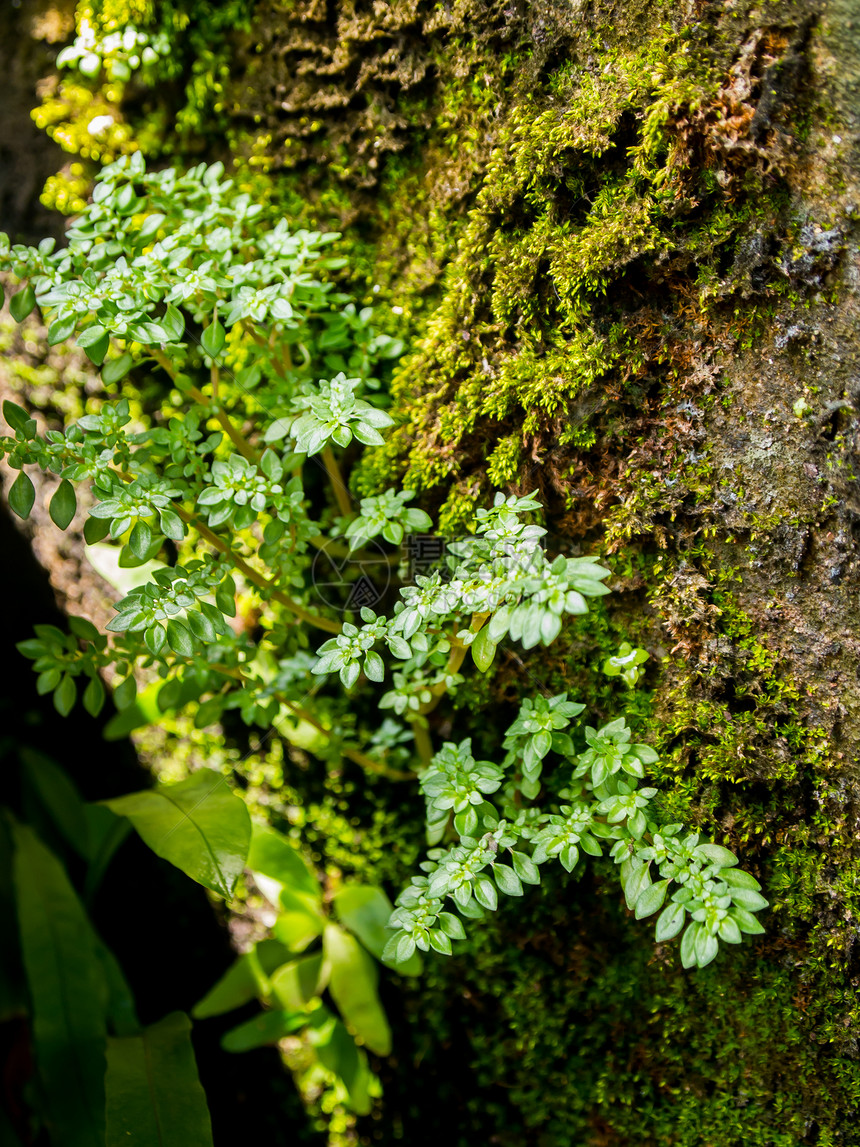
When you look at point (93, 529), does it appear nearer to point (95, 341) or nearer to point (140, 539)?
point (140, 539)

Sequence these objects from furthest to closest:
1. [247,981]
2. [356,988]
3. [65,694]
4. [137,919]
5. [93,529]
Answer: [137,919] < [247,981] < [356,988] < [65,694] < [93,529]

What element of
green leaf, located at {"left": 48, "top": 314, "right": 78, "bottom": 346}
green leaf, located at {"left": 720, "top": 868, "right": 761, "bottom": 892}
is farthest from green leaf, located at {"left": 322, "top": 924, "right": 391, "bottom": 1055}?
green leaf, located at {"left": 48, "top": 314, "right": 78, "bottom": 346}

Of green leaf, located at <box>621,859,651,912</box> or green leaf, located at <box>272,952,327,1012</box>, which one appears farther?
green leaf, located at <box>272,952,327,1012</box>

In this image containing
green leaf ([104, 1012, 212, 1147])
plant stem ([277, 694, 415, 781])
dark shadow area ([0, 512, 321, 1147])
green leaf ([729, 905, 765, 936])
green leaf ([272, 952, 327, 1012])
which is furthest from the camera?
Result: dark shadow area ([0, 512, 321, 1147])

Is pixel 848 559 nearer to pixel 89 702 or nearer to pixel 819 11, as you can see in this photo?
pixel 819 11

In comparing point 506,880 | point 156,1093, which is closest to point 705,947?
point 506,880

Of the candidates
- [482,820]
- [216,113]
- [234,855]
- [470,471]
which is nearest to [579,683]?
[482,820]

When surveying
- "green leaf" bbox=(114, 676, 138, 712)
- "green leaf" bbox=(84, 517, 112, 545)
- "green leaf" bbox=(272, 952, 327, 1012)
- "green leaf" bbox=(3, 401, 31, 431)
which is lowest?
"green leaf" bbox=(272, 952, 327, 1012)

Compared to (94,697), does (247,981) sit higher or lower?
lower

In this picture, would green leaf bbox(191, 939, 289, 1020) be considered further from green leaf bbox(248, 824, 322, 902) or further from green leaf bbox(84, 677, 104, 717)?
green leaf bbox(84, 677, 104, 717)
